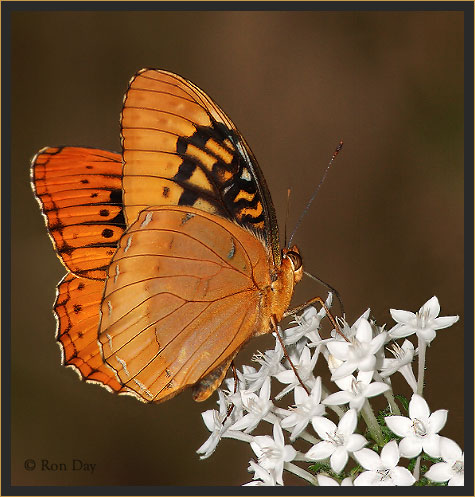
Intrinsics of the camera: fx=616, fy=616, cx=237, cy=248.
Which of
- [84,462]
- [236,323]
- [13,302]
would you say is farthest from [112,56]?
[236,323]

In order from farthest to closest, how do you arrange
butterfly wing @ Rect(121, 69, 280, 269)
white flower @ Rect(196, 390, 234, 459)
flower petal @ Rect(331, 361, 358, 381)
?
butterfly wing @ Rect(121, 69, 280, 269) → white flower @ Rect(196, 390, 234, 459) → flower petal @ Rect(331, 361, 358, 381)

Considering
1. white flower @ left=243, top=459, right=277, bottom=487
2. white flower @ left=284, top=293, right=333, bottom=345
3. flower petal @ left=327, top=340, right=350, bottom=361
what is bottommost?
white flower @ left=243, top=459, right=277, bottom=487

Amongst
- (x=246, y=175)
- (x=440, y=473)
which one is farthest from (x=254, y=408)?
(x=246, y=175)

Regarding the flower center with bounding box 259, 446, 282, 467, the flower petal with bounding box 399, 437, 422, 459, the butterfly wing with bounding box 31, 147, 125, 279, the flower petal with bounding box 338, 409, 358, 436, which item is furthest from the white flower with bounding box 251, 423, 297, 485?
the butterfly wing with bounding box 31, 147, 125, 279

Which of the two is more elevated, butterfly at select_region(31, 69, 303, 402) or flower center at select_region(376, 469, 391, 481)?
butterfly at select_region(31, 69, 303, 402)

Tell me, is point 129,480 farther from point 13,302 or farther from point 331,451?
point 331,451

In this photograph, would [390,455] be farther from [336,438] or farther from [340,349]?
[340,349]

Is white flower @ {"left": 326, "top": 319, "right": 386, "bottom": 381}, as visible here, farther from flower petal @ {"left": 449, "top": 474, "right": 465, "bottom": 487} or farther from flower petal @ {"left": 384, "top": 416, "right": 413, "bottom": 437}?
flower petal @ {"left": 449, "top": 474, "right": 465, "bottom": 487}
